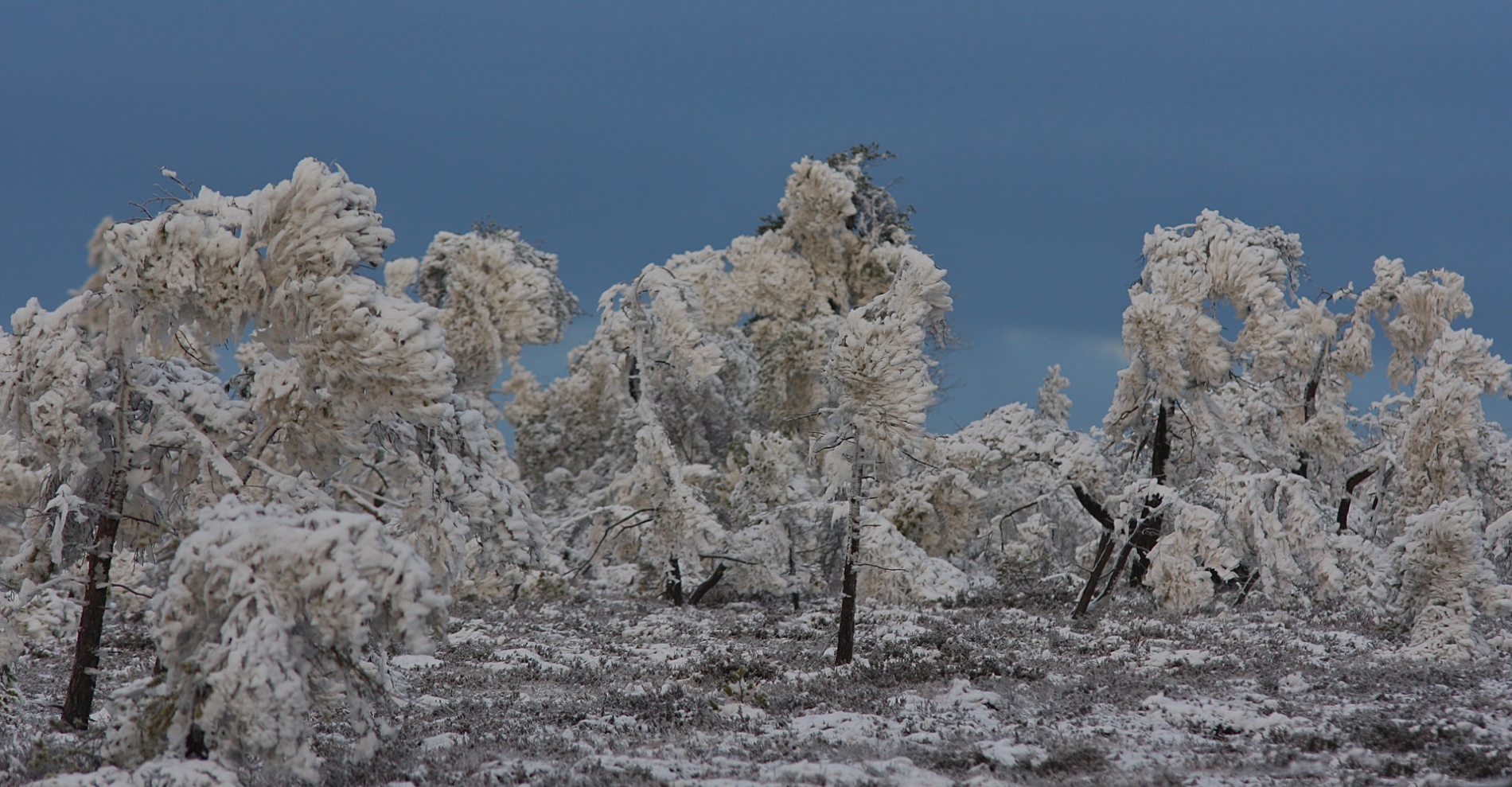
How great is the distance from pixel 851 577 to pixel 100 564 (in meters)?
7.32

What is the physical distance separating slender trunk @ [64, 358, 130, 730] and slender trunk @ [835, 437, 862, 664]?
7110mm

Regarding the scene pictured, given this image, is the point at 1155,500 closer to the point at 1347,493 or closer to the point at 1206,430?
the point at 1206,430

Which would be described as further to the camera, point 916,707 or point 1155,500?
point 1155,500

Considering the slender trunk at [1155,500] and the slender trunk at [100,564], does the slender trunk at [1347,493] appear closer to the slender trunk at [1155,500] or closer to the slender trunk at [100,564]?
the slender trunk at [1155,500]

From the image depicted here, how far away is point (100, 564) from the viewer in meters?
8.51

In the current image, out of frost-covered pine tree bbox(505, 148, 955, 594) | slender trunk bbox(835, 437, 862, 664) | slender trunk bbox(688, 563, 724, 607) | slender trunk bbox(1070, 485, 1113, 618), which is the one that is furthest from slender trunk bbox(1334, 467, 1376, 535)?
slender trunk bbox(835, 437, 862, 664)

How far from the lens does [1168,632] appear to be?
14969 millimetres

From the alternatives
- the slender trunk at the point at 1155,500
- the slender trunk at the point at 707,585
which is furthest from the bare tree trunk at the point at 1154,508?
the slender trunk at the point at 707,585

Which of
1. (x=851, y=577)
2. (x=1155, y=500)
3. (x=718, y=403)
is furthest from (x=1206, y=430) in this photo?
(x=718, y=403)

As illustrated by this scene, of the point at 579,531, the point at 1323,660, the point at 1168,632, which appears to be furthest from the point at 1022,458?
the point at 579,531

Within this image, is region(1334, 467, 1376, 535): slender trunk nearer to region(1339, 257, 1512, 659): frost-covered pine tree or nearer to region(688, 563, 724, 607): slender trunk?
region(1339, 257, 1512, 659): frost-covered pine tree

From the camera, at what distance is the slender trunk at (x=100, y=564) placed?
328 inches

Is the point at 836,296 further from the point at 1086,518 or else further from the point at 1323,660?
the point at 1323,660

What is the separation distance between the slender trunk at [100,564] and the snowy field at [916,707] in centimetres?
41
